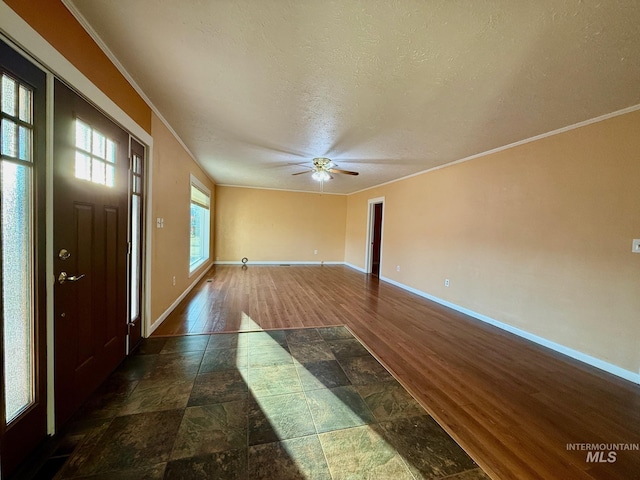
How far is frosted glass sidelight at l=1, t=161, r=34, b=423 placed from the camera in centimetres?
112

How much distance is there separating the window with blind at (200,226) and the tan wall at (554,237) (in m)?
4.94

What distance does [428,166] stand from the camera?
441 centimetres

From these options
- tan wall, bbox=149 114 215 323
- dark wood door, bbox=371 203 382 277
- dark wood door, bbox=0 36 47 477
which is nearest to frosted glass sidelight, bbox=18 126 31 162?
dark wood door, bbox=0 36 47 477

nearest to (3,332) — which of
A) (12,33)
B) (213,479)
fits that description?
(213,479)

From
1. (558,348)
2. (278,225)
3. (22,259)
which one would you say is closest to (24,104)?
(22,259)

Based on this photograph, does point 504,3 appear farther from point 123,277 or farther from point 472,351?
point 123,277

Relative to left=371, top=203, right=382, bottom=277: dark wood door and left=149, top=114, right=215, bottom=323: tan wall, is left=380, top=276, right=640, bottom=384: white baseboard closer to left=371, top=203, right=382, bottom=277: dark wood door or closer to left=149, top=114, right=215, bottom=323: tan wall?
left=371, top=203, right=382, bottom=277: dark wood door

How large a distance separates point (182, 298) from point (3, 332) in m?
2.97

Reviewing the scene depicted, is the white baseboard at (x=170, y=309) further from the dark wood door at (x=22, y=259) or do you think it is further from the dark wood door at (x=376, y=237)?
the dark wood door at (x=376, y=237)

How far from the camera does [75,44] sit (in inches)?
56.6

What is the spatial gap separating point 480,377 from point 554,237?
6.13 feet

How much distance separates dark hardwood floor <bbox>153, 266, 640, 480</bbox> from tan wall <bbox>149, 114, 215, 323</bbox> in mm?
357

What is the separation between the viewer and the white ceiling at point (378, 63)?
1330 mm

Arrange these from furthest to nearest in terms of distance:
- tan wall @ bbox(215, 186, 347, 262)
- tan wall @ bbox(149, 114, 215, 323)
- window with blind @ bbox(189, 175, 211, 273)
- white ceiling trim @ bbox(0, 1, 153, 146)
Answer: tan wall @ bbox(215, 186, 347, 262)
window with blind @ bbox(189, 175, 211, 273)
tan wall @ bbox(149, 114, 215, 323)
white ceiling trim @ bbox(0, 1, 153, 146)
